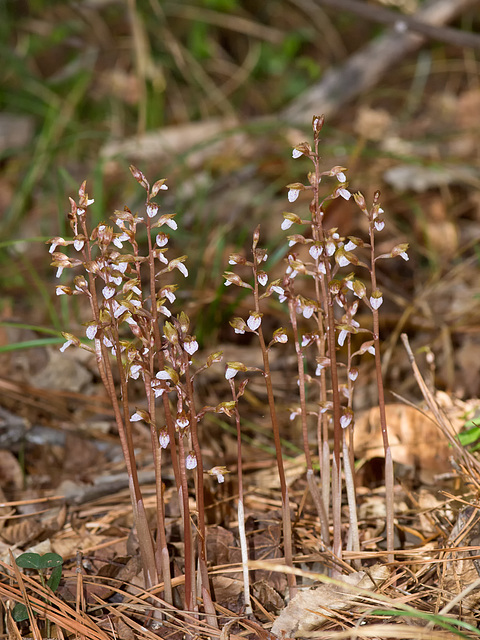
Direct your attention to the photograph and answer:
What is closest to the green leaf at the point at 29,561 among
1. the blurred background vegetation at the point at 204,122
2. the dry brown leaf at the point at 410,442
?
the dry brown leaf at the point at 410,442

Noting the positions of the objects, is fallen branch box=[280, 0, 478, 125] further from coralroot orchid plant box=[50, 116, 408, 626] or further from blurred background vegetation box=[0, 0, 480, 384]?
coralroot orchid plant box=[50, 116, 408, 626]

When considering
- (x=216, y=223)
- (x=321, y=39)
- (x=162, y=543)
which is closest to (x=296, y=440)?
(x=162, y=543)

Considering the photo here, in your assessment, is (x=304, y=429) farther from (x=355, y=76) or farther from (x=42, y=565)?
(x=355, y=76)

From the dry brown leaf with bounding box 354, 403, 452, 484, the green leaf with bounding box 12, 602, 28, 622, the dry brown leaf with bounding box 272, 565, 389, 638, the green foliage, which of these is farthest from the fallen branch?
the green leaf with bounding box 12, 602, 28, 622

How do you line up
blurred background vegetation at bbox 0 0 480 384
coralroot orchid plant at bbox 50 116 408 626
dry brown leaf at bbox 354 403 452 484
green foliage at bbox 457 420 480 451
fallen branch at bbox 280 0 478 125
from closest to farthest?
1. coralroot orchid plant at bbox 50 116 408 626
2. green foliage at bbox 457 420 480 451
3. dry brown leaf at bbox 354 403 452 484
4. blurred background vegetation at bbox 0 0 480 384
5. fallen branch at bbox 280 0 478 125

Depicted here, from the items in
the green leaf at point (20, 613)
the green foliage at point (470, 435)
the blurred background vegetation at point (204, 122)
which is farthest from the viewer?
the blurred background vegetation at point (204, 122)

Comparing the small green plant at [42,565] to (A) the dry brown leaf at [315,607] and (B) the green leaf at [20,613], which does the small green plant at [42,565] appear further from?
(A) the dry brown leaf at [315,607]

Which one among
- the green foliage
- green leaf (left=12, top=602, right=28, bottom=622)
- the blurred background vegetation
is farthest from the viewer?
the blurred background vegetation

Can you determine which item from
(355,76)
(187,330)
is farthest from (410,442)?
(355,76)
